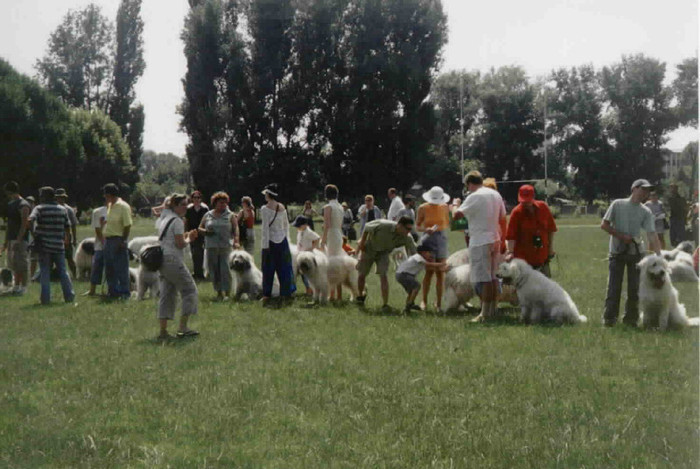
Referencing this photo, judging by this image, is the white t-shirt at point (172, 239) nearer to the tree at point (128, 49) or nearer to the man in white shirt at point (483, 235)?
the tree at point (128, 49)

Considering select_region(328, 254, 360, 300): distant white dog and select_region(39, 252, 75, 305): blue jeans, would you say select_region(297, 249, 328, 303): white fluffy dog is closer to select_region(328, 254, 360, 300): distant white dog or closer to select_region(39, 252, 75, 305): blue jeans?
select_region(328, 254, 360, 300): distant white dog

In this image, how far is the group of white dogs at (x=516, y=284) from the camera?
8.84 metres

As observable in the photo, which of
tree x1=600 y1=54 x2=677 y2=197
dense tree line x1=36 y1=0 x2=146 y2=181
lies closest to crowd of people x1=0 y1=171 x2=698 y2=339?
dense tree line x1=36 y1=0 x2=146 y2=181

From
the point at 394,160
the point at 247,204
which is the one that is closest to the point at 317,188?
the point at 394,160

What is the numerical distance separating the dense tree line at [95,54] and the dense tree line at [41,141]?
4.32 meters

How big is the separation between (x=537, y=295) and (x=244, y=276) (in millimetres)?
5269

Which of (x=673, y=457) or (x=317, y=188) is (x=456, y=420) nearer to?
(x=673, y=457)

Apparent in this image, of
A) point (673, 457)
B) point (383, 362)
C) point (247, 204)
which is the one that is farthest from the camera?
point (247, 204)

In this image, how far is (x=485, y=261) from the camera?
384 inches

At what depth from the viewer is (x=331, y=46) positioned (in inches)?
1674

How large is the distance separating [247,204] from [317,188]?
99.4 feet

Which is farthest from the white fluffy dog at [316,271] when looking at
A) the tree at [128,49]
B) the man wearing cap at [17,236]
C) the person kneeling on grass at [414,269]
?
the man wearing cap at [17,236]

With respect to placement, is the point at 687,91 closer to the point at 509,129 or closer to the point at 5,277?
the point at 5,277

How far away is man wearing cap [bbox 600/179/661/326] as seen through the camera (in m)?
9.05
